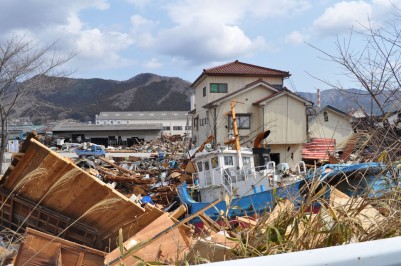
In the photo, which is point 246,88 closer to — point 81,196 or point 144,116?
point 81,196

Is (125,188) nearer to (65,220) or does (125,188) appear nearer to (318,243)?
(65,220)

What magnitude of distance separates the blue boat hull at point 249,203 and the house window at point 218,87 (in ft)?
50.0

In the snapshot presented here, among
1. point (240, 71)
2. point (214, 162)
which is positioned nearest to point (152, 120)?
point (240, 71)

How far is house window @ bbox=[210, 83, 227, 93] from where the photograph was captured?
91.4 ft

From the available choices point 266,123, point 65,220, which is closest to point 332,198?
point 65,220

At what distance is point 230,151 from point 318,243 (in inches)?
411

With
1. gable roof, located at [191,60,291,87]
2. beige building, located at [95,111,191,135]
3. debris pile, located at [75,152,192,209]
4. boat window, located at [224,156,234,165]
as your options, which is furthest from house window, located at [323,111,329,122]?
beige building, located at [95,111,191,135]

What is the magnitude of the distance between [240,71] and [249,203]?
21569 millimetres

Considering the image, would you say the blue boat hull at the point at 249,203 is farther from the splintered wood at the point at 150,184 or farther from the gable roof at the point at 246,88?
the gable roof at the point at 246,88

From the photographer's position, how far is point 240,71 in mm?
28641

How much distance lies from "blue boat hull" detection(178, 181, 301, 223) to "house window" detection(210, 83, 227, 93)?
15245mm

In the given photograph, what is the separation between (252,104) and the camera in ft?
84.6

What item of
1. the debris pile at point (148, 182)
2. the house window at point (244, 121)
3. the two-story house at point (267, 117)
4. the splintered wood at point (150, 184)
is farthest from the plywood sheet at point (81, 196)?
the house window at point (244, 121)

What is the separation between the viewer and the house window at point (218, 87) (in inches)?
1096
